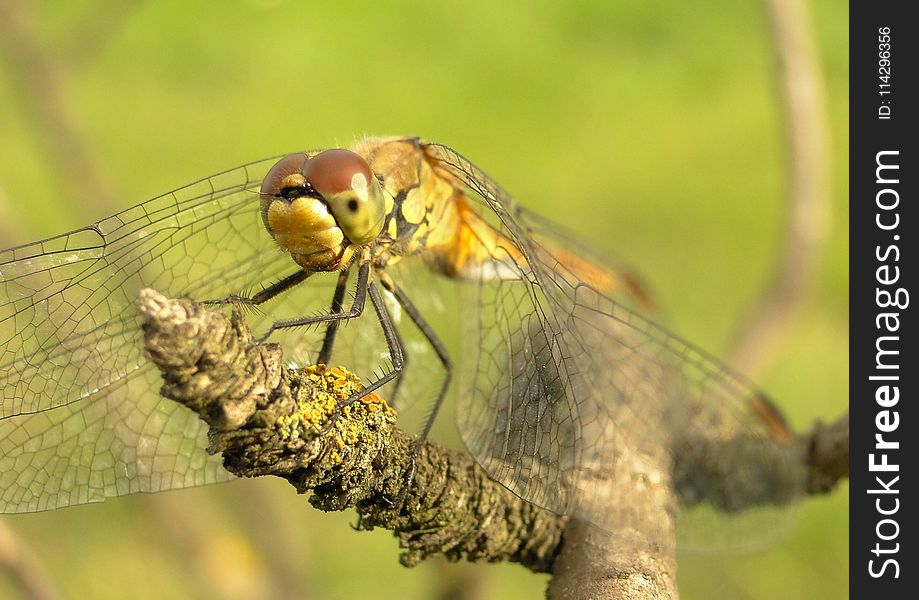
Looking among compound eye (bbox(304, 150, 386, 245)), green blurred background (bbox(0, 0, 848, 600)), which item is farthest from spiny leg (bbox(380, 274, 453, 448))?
green blurred background (bbox(0, 0, 848, 600))

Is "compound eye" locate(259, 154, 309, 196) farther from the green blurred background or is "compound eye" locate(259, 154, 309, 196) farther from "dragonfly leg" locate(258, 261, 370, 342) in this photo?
the green blurred background

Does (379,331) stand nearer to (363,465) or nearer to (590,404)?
(590,404)

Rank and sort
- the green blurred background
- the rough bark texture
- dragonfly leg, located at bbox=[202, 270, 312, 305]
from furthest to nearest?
the green blurred background < dragonfly leg, located at bbox=[202, 270, 312, 305] < the rough bark texture

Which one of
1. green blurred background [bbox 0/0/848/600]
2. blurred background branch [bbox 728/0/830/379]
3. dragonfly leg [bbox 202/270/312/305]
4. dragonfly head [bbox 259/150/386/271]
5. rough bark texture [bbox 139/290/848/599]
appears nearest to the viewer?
rough bark texture [bbox 139/290/848/599]

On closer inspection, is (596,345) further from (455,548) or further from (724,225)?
(724,225)

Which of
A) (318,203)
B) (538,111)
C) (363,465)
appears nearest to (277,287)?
(318,203)

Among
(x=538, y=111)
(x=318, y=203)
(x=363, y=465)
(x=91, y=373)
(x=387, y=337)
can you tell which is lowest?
(x=363, y=465)

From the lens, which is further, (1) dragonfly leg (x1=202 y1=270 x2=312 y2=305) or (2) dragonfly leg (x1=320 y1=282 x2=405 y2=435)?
(1) dragonfly leg (x1=202 y1=270 x2=312 y2=305)

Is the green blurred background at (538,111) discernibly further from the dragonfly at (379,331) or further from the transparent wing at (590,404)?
the dragonfly at (379,331)
